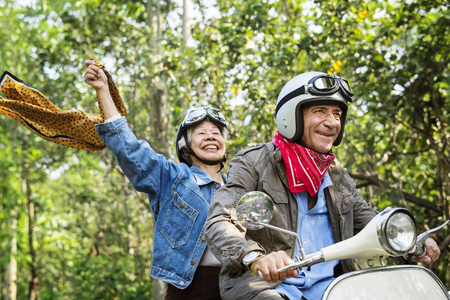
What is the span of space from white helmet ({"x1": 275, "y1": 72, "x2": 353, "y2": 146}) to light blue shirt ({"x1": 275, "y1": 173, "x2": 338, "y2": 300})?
370mm

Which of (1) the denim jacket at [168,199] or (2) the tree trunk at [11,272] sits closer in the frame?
(1) the denim jacket at [168,199]

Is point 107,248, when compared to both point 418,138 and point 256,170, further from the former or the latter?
point 256,170

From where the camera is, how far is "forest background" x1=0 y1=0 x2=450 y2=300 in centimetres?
692

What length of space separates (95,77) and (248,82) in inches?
172

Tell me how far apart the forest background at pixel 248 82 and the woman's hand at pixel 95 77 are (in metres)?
3.72

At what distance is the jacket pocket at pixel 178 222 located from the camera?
381cm

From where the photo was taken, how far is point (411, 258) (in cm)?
281

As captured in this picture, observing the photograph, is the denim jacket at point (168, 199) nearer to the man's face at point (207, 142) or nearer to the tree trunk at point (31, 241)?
the man's face at point (207, 142)

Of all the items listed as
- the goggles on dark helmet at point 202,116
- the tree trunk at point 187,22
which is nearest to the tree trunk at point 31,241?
the tree trunk at point 187,22

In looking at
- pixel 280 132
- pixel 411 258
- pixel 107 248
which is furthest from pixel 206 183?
pixel 107 248

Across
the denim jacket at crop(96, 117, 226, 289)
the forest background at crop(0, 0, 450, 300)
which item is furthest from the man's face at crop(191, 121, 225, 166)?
the forest background at crop(0, 0, 450, 300)

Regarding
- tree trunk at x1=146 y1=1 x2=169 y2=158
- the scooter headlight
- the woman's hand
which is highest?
tree trunk at x1=146 y1=1 x2=169 y2=158

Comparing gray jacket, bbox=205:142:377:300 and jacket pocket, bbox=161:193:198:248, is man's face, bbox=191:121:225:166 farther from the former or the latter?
gray jacket, bbox=205:142:377:300

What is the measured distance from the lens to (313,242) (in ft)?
9.70
